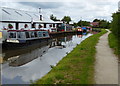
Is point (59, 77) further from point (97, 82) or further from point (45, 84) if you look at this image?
point (97, 82)

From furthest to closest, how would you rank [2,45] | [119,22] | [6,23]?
[6,23] < [2,45] < [119,22]

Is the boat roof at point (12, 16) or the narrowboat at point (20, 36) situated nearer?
the narrowboat at point (20, 36)

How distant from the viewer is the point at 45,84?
20.0 feet

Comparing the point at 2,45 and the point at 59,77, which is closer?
the point at 59,77

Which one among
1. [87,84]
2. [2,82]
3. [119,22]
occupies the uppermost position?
[119,22]

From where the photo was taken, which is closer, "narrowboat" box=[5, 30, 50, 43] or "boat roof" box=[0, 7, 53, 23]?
"narrowboat" box=[5, 30, 50, 43]

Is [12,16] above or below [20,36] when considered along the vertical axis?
above

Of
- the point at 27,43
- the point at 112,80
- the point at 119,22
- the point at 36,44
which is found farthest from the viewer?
the point at 36,44

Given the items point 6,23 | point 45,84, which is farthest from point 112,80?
point 6,23

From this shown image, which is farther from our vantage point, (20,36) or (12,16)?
(12,16)

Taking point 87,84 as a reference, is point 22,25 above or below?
above

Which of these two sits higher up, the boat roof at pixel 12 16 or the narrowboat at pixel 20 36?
the boat roof at pixel 12 16

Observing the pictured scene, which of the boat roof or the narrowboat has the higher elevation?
the boat roof

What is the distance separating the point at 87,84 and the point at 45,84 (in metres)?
1.40
